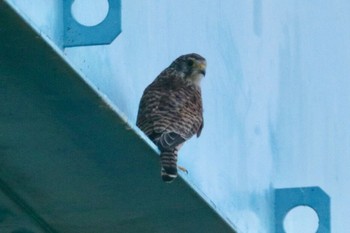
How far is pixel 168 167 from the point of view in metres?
5.55

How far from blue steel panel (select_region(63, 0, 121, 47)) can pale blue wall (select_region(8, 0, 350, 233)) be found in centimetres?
29

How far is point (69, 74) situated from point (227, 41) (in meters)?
2.08

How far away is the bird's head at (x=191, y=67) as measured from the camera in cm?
705

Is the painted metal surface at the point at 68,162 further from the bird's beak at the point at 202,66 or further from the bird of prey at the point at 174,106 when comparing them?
the bird's beak at the point at 202,66

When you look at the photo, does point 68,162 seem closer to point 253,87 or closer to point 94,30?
point 94,30

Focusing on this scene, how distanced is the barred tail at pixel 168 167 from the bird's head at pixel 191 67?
132cm

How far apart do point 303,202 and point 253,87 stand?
63cm

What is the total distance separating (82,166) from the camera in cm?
577

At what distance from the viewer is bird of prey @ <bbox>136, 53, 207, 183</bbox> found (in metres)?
6.24

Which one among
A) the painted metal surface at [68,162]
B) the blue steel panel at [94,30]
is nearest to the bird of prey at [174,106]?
the painted metal surface at [68,162]

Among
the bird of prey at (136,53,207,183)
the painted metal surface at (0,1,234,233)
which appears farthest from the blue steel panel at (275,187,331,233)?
the painted metal surface at (0,1,234,233)

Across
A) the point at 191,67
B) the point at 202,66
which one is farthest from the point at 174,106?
the point at 191,67

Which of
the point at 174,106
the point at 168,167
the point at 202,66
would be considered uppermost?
the point at 202,66

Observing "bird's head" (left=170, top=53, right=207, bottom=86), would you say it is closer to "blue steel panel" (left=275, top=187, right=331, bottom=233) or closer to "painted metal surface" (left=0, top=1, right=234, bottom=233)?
"blue steel panel" (left=275, top=187, right=331, bottom=233)
